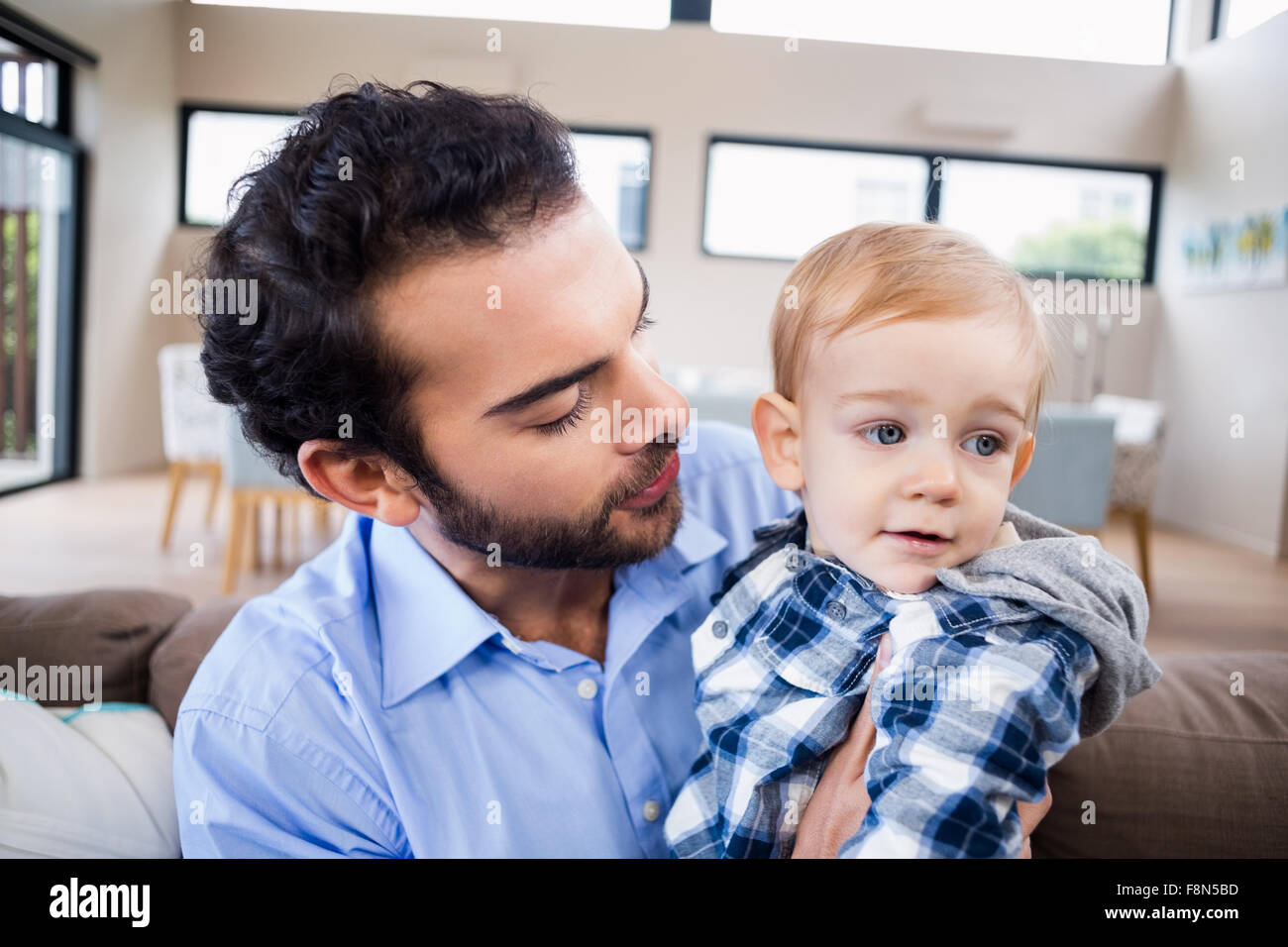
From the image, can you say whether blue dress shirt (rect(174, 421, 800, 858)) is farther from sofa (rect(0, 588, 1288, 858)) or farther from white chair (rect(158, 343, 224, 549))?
white chair (rect(158, 343, 224, 549))

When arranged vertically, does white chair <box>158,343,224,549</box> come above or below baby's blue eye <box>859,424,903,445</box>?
below

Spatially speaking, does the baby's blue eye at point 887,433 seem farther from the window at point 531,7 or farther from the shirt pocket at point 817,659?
the window at point 531,7

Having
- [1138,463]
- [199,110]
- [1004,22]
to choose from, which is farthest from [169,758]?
[1138,463]

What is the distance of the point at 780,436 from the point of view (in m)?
0.75

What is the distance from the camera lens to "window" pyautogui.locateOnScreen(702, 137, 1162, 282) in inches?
211

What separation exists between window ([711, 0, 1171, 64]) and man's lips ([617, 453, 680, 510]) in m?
0.45

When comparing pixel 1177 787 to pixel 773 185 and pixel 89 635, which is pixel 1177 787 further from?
pixel 773 185

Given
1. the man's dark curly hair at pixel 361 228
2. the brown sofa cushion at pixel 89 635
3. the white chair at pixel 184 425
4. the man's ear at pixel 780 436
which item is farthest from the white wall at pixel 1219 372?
the white chair at pixel 184 425

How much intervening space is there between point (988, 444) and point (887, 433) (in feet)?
0.24

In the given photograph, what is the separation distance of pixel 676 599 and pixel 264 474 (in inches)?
94.1

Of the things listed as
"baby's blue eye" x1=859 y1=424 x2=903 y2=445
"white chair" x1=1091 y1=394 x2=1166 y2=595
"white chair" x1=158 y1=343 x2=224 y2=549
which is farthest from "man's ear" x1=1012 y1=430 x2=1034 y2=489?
"white chair" x1=158 y1=343 x2=224 y2=549

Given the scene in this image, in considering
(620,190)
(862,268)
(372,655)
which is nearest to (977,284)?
(862,268)

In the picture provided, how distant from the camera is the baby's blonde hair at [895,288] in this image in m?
0.65

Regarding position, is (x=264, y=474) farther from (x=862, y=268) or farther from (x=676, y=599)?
(x=862, y=268)
